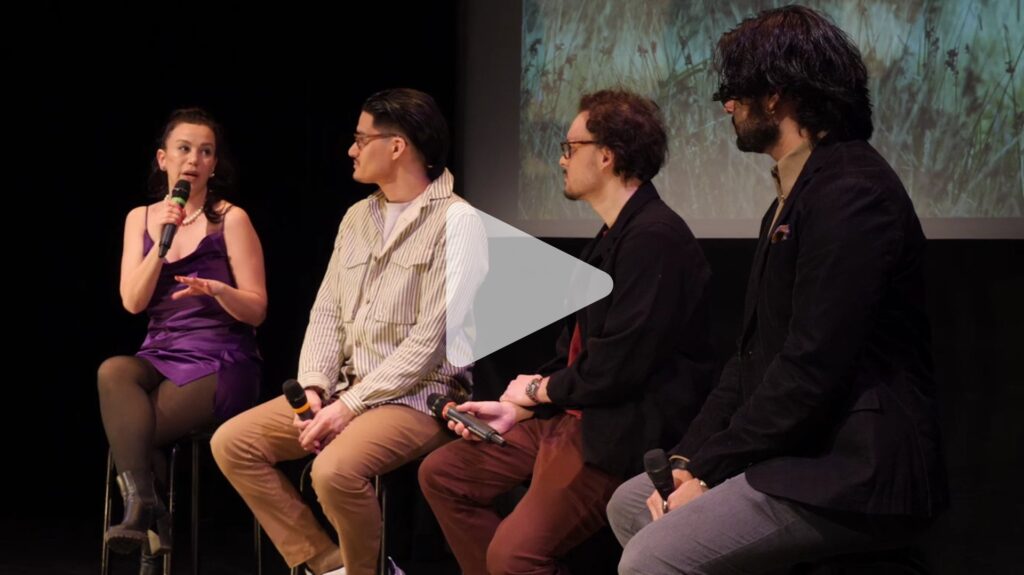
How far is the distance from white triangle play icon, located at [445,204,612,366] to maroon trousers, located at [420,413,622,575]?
355mm

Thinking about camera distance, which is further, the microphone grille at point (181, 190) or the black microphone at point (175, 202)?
the microphone grille at point (181, 190)

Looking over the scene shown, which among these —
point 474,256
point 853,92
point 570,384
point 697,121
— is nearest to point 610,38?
point 697,121

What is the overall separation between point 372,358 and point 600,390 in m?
0.80

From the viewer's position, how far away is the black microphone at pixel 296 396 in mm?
2666

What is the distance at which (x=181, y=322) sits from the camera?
330 centimetres

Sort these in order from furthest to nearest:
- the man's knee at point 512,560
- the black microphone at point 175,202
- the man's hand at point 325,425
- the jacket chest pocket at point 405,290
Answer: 1. the black microphone at point 175,202
2. the jacket chest pocket at point 405,290
3. the man's hand at point 325,425
4. the man's knee at point 512,560

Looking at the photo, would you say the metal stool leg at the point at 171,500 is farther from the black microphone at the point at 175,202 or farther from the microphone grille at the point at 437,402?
the microphone grille at the point at 437,402

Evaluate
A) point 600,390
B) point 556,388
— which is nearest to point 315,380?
point 556,388

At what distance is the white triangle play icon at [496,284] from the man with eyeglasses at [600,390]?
0.87 ft

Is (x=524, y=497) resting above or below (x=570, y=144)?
below

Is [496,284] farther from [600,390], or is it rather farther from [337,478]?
[600,390]

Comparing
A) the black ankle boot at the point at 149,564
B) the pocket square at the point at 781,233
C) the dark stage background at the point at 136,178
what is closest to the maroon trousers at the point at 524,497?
the pocket square at the point at 781,233

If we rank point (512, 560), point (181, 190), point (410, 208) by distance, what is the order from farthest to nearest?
point (181, 190) → point (410, 208) → point (512, 560)

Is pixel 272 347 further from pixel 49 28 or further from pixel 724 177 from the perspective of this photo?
pixel 724 177
